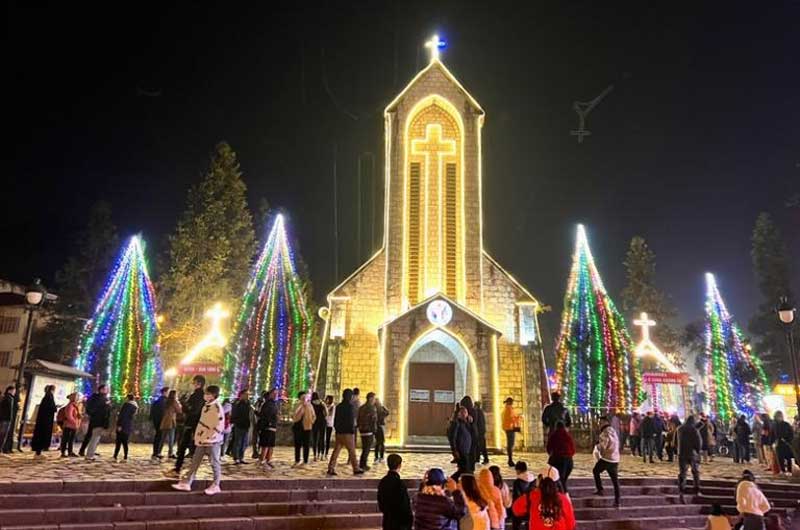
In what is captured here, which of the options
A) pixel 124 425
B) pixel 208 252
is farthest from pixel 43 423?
pixel 208 252

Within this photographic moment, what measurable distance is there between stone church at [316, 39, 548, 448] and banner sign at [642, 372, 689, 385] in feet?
20.2

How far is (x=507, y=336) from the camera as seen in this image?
23.7 meters

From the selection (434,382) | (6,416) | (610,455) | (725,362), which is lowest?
(610,455)

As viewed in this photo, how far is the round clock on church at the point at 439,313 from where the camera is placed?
21.5 metres

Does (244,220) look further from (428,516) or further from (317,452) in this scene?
(428,516)

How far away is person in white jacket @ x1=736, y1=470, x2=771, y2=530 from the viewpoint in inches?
359

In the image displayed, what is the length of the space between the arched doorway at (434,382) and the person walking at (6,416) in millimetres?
12449

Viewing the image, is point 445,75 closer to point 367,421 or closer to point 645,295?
point 367,421

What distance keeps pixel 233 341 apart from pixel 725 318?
88.9 ft

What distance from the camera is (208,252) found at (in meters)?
31.4

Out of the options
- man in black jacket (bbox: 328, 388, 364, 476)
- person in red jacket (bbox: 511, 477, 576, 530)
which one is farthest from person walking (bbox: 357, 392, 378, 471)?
person in red jacket (bbox: 511, 477, 576, 530)

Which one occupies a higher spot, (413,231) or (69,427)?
(413,231)

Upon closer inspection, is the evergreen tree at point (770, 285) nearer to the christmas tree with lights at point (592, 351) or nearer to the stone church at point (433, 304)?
the christmas tree with lights at point (592, 351)

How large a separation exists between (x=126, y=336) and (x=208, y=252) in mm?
6122
